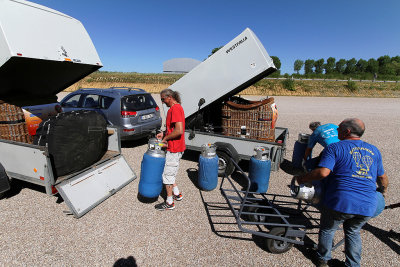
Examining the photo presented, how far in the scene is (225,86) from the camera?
4.86 meters

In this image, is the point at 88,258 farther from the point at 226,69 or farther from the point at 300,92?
the point at 300,92

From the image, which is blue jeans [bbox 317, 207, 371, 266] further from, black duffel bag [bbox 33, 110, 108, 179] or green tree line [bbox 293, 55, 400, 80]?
green tree line [bbox 293, 55, 400, 80]

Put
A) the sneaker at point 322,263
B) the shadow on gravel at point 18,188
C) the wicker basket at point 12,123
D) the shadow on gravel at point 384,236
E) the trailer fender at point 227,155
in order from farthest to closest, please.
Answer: the trailer fender at point 227,155
the shadow on gravel at point 18,188
the wicker basket at point 12,123
the shadow on gravel at point 384,236
the sneaker at point 322,263

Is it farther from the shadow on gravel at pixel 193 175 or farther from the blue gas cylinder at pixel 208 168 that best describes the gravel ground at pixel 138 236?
the shadow on gravel at pixel 193 175

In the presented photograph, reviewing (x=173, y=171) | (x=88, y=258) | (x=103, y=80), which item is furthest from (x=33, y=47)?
(x=103, y=80)

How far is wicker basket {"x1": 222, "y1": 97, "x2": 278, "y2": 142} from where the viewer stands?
16.1 feet

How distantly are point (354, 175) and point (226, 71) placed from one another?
3.32 m

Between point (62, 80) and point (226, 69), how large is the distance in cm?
394

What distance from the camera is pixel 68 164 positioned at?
355cm

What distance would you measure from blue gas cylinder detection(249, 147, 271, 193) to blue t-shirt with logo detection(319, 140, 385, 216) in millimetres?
1964

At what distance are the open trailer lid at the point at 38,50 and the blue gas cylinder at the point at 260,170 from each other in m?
4.03

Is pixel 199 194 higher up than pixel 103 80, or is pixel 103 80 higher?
pixel 103 80

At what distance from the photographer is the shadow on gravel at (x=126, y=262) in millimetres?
2631

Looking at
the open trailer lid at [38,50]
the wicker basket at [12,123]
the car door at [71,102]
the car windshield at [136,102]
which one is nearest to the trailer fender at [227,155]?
the car windshield at [136,102]
